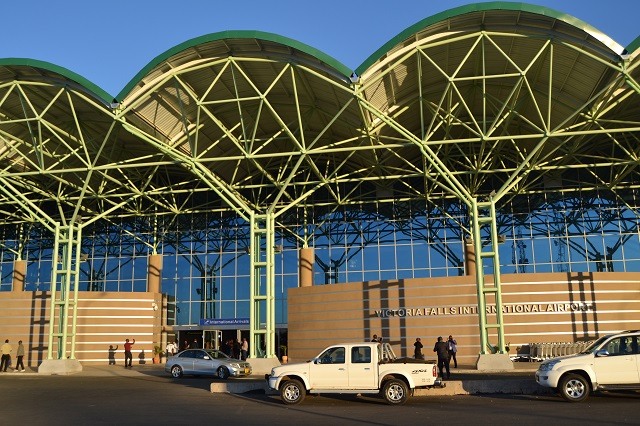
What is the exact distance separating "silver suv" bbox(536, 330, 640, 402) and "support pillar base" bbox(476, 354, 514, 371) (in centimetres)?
1012

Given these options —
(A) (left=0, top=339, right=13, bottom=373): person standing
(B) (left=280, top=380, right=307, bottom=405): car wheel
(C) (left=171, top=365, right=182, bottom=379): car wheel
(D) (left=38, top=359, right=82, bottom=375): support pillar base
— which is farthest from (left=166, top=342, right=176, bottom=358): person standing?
(B) (left=280, top=380, right=307, bottom=405): car wheel

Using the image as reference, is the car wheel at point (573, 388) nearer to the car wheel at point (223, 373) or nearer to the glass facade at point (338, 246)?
the car wheel at point (223, 373)

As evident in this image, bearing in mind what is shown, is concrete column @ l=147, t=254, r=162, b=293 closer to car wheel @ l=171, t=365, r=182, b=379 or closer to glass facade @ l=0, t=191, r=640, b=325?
glass facade @ l=0, t=191, r=640, b=325

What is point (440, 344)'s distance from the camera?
22.1 meters

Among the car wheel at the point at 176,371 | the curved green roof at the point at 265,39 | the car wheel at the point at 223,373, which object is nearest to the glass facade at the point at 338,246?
the car wheel at the point at 176,371

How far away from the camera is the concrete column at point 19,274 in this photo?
4716 centimetres

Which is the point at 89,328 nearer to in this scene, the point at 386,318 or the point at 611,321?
the point at 386,318

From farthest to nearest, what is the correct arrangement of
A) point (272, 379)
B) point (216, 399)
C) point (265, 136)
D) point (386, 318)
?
1. point (265, 136)
2. point (386, 318)
3. point (216, 399)
4. point (272, 379)

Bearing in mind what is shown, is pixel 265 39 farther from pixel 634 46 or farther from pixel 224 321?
A: pixel 224 321

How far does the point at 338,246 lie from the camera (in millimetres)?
43125

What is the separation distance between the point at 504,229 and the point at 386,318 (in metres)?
12.3

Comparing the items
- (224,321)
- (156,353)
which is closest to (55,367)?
(156,353)

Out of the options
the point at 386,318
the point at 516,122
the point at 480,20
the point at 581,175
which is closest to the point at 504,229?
the point at 581,175

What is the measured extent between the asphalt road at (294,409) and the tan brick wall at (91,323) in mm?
19744
